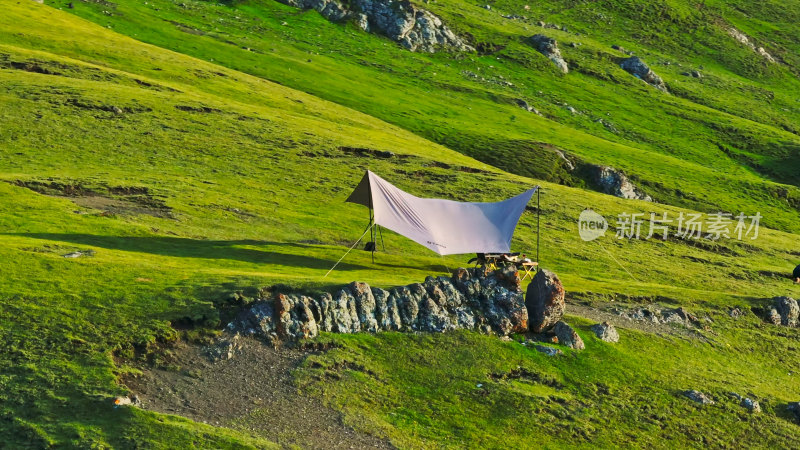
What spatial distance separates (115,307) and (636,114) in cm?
13883

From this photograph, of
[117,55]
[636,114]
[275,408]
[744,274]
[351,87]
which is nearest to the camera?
[275,408]

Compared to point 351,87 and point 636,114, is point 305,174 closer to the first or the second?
point 351,87

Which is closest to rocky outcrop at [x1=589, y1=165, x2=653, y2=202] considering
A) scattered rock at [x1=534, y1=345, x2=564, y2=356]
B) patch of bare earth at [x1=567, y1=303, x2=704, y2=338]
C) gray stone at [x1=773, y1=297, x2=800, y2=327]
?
gray stone at [x1=773, y1=297, x2=800, y2=327]

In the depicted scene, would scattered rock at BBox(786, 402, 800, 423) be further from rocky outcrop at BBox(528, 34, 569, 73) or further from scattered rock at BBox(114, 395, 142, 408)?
rocky outcrop at BBox(528, 34, 569, 73)

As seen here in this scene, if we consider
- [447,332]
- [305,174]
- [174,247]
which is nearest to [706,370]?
[447,332]

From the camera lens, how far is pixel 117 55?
108 m

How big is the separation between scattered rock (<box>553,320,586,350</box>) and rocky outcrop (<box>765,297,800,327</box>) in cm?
1780

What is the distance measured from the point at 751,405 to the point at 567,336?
9180 millimetres

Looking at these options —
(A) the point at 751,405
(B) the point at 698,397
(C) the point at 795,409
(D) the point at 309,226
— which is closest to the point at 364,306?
(B) the point at 698,397

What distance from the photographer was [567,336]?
A: 131 feet

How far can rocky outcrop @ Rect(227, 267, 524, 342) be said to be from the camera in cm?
3534

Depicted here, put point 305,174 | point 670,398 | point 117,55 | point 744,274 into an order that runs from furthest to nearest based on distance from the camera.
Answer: point 117,55 → point 305,174 → point 744,274 → point 670,398

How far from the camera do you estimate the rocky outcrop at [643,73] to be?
594 ft

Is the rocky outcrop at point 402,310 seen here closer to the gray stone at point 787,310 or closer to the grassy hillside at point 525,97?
the gray stone at point 787,310
